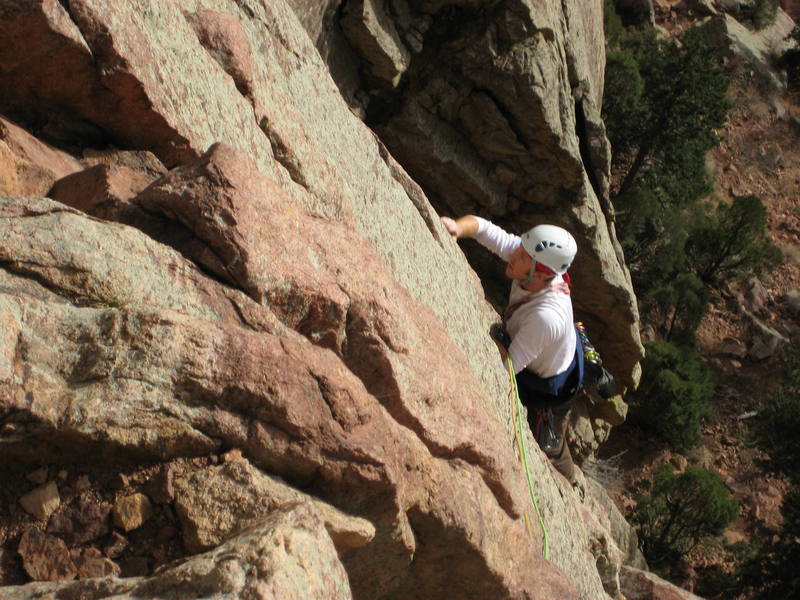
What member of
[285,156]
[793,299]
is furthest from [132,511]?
[793,299]

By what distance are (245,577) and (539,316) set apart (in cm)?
353

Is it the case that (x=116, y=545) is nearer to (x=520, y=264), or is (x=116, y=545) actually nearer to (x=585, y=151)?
(x=520, y=264)

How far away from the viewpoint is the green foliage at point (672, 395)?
19.5 metres

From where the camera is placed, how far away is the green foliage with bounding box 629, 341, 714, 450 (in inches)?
766

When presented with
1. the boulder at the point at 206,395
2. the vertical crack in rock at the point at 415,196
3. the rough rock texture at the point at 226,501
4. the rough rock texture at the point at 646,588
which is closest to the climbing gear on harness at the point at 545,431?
the vertical crack in rock at the point at 415,196

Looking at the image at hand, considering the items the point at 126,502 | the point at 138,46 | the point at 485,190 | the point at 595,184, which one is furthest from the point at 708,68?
the point at 126,502

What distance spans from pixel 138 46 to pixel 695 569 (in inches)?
687

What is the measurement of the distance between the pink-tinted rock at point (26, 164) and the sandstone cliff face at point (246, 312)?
0.02 m

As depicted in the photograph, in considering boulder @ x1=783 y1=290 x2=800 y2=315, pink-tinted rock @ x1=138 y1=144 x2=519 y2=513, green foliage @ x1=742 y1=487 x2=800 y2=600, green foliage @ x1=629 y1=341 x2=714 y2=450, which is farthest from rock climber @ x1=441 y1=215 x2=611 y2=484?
boulder @ x1=783 y1=290 x2=800 y2=315

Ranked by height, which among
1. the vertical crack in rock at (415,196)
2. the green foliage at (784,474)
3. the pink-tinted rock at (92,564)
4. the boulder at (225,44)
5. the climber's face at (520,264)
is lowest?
the green foliage at (784,474)

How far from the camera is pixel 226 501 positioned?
111 inches

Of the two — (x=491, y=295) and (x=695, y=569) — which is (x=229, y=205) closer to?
(x=491, y=295)

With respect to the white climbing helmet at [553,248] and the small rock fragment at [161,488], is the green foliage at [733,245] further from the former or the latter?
the small rock fragment at [161,488]

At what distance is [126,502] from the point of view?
8.94ft
